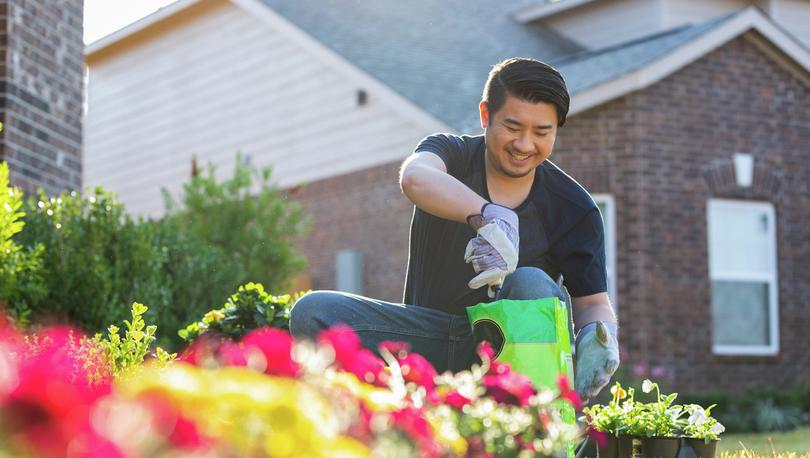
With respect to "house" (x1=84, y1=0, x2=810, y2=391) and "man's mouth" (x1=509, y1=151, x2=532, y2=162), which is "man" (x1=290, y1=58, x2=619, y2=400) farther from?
"house" (x1=84, y1=0, x2=810, y2=391)

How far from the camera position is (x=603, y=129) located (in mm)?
13258

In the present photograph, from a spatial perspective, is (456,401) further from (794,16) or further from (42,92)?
(794,16)

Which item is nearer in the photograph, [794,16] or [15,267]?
[15,267]

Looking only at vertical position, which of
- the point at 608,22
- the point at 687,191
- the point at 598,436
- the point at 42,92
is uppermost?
the point at 608,22

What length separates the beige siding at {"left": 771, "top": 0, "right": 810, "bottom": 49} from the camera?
18.0m

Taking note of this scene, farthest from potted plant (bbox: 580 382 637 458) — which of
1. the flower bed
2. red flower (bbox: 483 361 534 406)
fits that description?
the flower bed

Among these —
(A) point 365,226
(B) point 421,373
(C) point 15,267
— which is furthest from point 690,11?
(B) point 421,373

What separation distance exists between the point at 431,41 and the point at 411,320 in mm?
13636

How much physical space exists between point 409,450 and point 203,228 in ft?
28.3

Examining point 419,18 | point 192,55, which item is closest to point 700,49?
point 419,18

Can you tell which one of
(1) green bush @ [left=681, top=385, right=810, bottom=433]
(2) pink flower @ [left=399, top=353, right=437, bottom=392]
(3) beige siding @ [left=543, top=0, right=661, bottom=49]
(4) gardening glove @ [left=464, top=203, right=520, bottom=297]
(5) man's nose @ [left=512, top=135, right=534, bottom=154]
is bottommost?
(1) green bush @ [left=681, top=385, right=810, bottom=433]

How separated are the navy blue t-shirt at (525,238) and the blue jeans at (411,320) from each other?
0.14 m

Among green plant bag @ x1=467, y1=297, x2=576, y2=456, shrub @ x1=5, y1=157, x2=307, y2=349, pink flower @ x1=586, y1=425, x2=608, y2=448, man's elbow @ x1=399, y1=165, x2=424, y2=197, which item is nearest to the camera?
pink flower @ x1=586, y1=425, x2=608, y2=448

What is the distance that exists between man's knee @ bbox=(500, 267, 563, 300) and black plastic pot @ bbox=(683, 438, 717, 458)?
0.67 m
